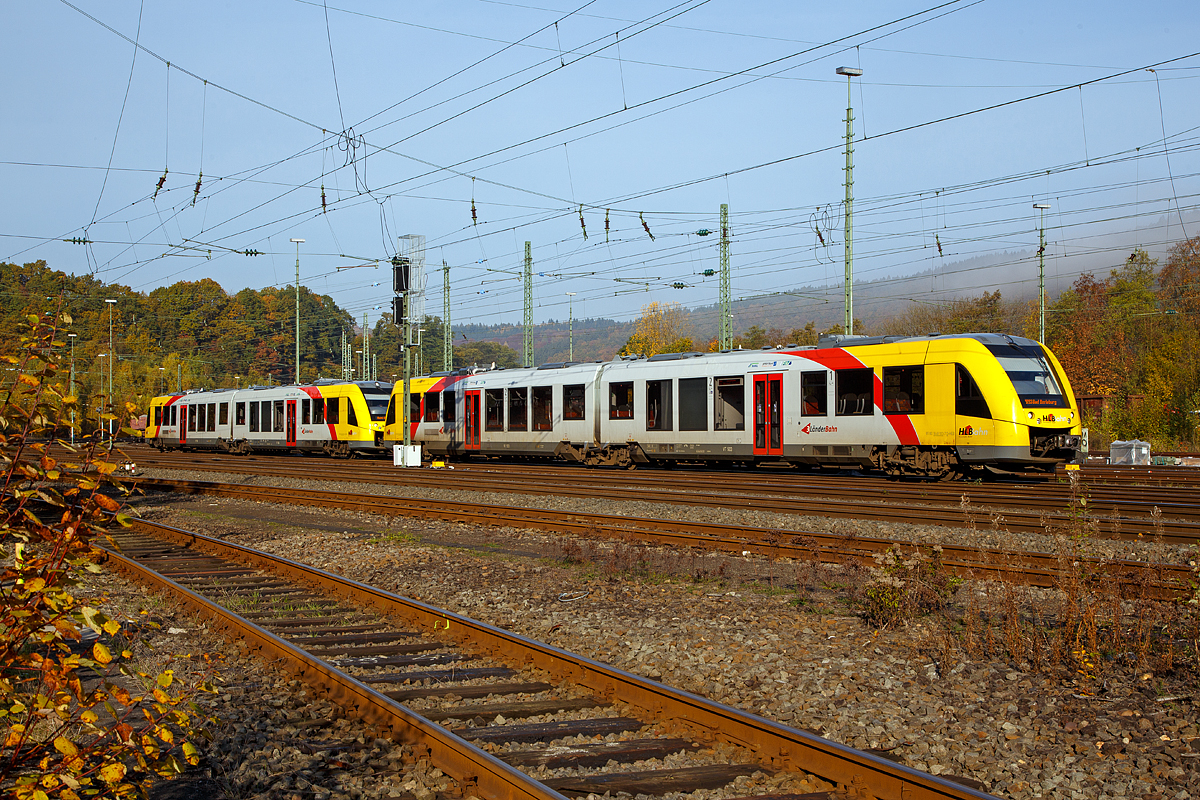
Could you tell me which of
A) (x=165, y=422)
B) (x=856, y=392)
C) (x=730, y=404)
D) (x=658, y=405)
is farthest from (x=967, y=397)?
(x=165, y=422)

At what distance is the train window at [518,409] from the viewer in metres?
28.5

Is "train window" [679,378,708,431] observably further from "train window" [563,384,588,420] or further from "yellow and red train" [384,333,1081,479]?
"train window" [563,384,588,420]

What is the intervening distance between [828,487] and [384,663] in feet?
43.8

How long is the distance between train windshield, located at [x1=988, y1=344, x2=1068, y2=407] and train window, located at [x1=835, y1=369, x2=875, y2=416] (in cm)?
269

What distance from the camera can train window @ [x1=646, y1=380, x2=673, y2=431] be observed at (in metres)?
24.1

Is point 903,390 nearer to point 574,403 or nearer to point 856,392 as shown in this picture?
point 856,392

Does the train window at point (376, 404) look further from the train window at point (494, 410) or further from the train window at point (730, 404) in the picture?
the train window at point (730, 404)

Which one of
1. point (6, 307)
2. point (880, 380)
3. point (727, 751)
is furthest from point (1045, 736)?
point (6, 307)

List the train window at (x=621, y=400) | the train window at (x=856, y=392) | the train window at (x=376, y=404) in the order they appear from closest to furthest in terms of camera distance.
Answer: the train window at (x=856, y=392)
the train window at (x=621, y=400)
the train window at (x=376, y=404)

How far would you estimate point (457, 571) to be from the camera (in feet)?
35.9

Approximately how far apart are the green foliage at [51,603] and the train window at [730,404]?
1972 centimetres

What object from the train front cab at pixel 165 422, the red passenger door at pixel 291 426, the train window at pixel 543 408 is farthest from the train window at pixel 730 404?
the train front cab at pixel 165 422

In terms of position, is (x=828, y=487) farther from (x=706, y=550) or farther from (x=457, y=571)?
(x=457, y=571)

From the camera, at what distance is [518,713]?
5.67 meters
